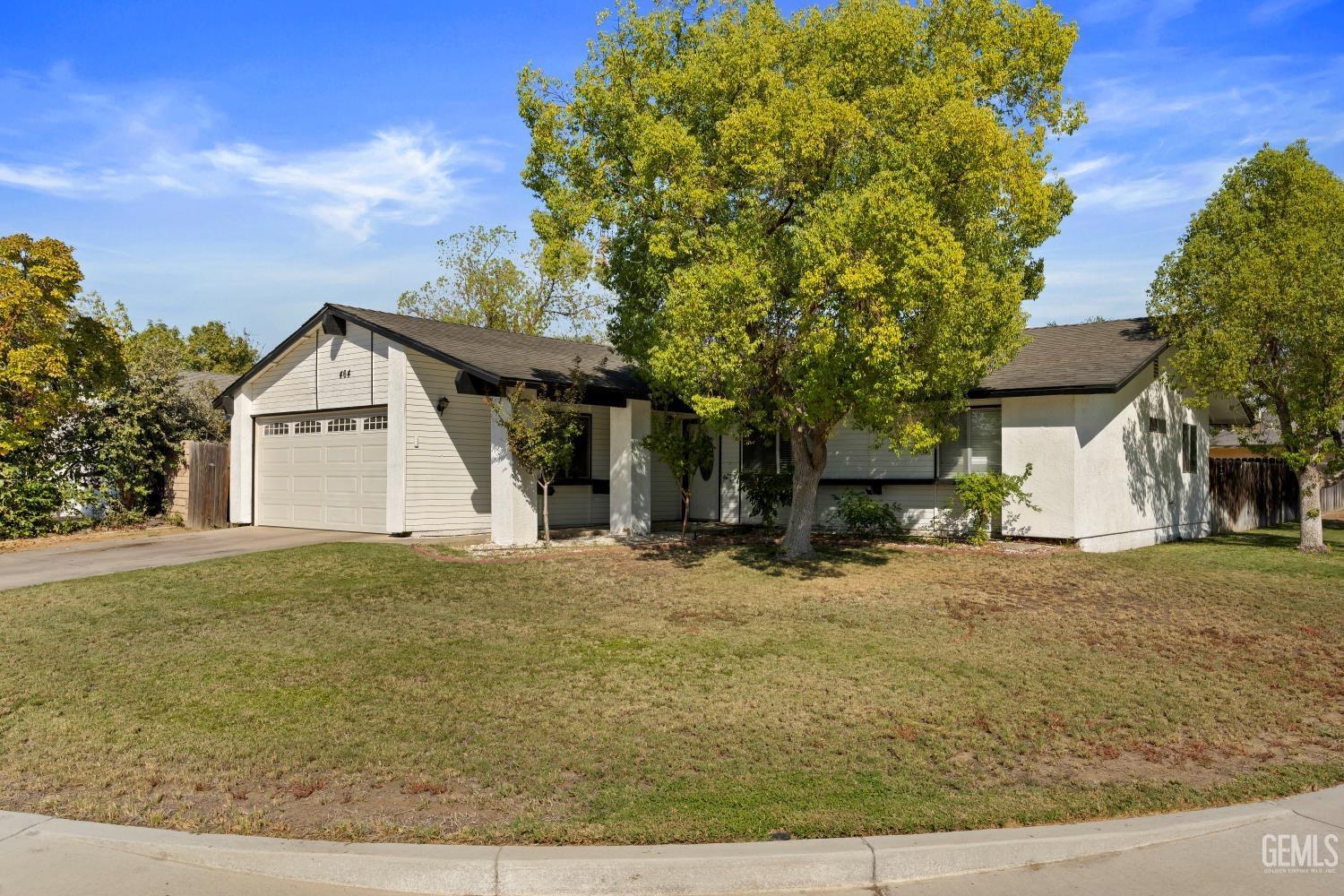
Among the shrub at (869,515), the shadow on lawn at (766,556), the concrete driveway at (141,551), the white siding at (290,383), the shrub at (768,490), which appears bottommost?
the shadow on lawn at (766,556)

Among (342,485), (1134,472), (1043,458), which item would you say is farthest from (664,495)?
(1134,472)

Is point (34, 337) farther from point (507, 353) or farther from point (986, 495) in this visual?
point (986, 495)

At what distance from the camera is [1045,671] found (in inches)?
305

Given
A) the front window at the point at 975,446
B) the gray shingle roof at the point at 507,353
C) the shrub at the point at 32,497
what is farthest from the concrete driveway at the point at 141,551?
the front window at the point at 975,446

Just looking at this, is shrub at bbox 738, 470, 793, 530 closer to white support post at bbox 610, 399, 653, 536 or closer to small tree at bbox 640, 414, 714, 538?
small tree at bbox 640, 414, 714, 538

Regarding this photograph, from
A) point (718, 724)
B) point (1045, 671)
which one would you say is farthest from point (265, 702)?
point (1045, 671)

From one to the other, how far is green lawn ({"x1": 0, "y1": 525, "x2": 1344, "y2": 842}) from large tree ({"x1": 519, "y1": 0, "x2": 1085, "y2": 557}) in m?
3.02

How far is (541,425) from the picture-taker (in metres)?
15.0

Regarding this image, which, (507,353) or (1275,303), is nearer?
(1275,303)

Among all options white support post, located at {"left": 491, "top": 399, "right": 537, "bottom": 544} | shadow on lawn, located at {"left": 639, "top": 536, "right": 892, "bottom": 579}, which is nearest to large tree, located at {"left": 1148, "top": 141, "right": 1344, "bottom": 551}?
shadow on lawn, located at {"left": 639, "top": 536, "right": 892, "bottom": 579}

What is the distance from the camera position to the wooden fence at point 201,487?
1969 cm

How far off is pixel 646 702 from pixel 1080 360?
44.4ft

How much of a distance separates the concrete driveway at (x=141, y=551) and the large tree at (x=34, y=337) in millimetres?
2997

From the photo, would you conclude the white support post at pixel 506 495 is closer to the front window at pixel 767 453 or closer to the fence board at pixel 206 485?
the front window at pixel 767 453
